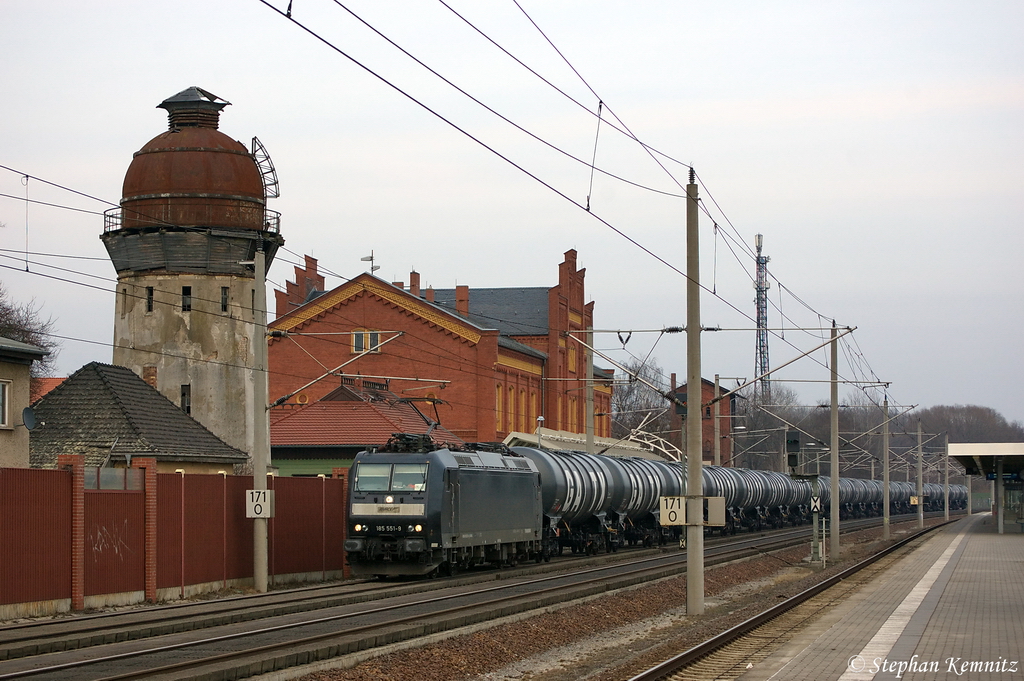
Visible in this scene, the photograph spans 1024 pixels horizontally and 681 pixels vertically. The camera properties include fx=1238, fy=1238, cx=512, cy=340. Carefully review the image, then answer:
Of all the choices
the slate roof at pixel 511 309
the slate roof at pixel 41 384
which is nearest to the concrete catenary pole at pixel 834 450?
the slate roof at pixel 511 309

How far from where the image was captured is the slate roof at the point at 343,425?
5153 centimetres

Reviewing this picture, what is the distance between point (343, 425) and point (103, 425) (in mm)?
16368

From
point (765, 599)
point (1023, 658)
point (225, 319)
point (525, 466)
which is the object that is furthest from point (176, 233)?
point (1023, 658)

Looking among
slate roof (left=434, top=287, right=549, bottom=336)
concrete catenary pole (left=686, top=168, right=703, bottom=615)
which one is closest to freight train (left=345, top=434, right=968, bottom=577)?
concrete catenary pole (left=686, top=168, right=703, bottom=615)

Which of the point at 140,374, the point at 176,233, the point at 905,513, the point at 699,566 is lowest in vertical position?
the point at 905,513

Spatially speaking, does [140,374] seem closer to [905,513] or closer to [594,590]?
[594,590]

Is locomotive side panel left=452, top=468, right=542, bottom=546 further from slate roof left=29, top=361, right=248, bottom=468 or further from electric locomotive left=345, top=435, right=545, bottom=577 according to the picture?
slate roof left=29, top=361, right=248, bottom=468

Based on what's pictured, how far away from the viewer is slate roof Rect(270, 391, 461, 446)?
51.5 metres

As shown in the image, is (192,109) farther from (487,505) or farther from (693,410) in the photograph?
(693,410)

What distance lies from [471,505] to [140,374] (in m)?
18.8

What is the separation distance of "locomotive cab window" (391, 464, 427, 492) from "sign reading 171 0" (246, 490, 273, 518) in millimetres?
3135

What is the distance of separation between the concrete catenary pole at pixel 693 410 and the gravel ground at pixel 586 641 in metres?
0.64

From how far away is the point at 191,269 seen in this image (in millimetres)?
44094

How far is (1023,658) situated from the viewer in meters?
15.1
